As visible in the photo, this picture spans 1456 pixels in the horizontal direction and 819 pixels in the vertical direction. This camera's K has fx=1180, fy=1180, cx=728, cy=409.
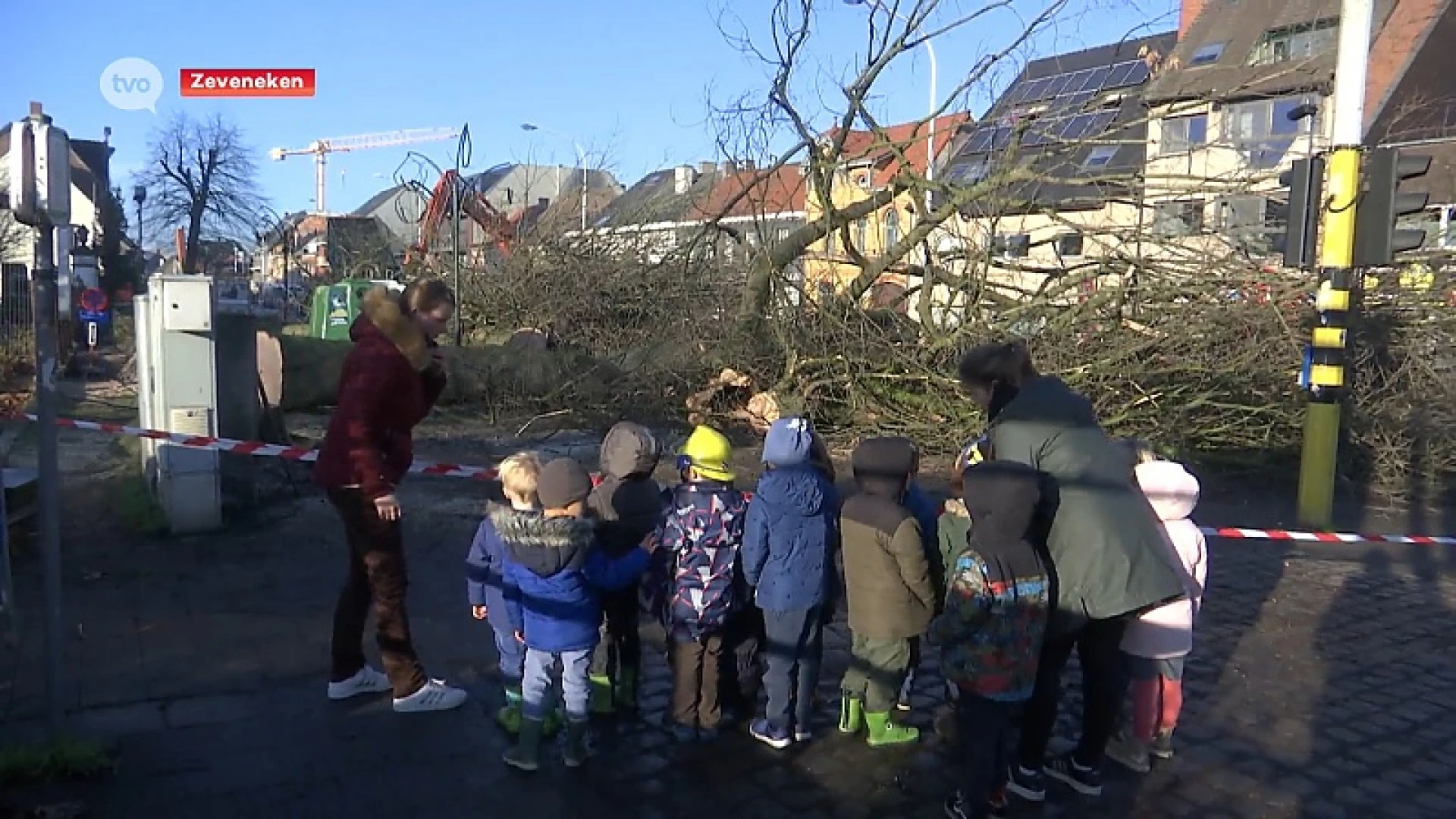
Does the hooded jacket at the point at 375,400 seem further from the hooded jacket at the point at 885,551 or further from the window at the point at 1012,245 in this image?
the window at the point at 1012,245

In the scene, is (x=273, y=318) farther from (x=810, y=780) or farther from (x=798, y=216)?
(x=810, y=780)

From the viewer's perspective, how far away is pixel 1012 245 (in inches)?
474

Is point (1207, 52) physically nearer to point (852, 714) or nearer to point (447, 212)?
point (447, 212)

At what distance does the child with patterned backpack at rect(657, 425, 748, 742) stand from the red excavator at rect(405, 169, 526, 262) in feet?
57.7

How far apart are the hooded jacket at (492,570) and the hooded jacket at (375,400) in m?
0.43

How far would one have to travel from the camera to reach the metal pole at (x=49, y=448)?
4.18 m

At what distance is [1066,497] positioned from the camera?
4094 millimetres

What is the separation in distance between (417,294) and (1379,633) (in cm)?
564

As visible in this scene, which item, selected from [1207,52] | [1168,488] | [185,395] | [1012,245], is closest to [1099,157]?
[1012,245]

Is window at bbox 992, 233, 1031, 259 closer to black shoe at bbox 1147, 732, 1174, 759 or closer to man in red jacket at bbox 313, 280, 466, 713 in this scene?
black shoe at bbox 1147, 732, 1174, 759

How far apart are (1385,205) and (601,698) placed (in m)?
7.11

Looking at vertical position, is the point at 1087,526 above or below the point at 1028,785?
above

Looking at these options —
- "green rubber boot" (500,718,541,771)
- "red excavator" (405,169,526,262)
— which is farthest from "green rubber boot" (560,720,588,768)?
"red excavator" (405,169,526,262)

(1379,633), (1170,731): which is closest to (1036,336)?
(1379,633)
